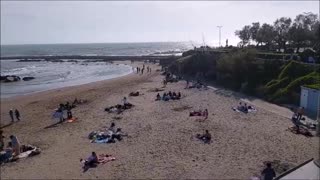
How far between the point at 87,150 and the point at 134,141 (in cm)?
262

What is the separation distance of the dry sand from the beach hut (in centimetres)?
216

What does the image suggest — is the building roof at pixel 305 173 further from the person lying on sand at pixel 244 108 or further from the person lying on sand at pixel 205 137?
the person lying on sand at pixel 244 108

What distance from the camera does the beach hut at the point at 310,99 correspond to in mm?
25589

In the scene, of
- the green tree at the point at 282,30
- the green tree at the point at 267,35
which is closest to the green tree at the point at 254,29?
the green tree at the point at 267,35

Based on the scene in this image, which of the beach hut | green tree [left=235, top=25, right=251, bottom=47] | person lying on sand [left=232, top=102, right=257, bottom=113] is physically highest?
green tree [left=235, top=25, right=251, bottom=47]

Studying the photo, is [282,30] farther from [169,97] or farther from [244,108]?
[244,108]

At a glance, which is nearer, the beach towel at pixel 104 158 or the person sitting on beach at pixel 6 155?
the beach towel at pixel 104 158

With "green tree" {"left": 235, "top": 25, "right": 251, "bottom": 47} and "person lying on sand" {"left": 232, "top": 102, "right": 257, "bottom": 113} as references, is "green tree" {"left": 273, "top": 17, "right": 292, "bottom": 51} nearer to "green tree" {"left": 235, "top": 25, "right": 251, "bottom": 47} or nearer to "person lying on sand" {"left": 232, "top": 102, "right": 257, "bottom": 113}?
"green tree" {"left": 235, "top": 25, "right": 251, "bottom": 47}

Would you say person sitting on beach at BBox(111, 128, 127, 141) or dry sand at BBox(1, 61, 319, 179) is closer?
dry sand at BBox(1, 61, 319, 179)

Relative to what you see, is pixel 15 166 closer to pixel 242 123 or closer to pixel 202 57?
pixel 242 123

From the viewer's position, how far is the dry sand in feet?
53.5

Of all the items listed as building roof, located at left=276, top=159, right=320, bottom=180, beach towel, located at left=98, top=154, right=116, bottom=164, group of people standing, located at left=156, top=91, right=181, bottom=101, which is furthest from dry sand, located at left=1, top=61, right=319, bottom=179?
building roof, located at left=276, top=159, right=320, bottom=180

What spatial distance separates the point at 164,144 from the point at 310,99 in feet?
39.1

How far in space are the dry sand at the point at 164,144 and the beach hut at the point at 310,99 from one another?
216 centimetres
